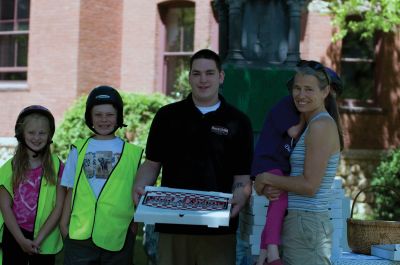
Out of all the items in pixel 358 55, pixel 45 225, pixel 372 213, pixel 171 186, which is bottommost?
pixel 372 213

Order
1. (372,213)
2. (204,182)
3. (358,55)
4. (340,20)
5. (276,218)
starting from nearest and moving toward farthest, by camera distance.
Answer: (276,218), (204,182), (340,20), (372,213), (358,55)

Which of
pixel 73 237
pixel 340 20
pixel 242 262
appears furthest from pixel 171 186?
pixel 340 20

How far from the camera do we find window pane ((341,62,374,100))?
43.5ft

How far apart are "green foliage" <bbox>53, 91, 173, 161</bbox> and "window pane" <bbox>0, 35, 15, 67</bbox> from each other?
Answer: 112 inches

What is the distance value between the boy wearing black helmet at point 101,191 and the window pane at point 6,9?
36.7 ft

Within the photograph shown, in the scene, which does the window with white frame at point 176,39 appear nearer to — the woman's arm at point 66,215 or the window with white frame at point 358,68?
the window with white frame at point 358,68

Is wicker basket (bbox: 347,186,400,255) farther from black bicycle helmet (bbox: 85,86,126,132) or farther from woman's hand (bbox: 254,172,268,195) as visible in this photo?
black bicycle helmet (bbox: 85,86,126,132)

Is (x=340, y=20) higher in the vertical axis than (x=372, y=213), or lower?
higher

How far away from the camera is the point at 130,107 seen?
40.9 feet

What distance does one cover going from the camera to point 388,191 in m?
11.2

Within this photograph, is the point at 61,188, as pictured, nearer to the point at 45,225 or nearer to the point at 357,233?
the point at 45,225

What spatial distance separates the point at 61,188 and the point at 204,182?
103 cm

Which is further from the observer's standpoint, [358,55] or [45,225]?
[358,55]

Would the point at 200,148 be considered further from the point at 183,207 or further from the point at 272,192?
the point at 272,192
